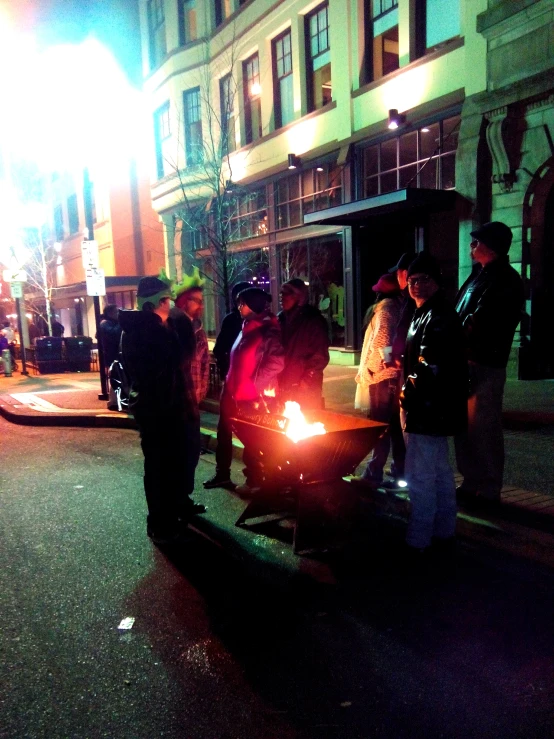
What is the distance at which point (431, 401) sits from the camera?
3918mm

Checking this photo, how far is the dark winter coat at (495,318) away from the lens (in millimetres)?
4410

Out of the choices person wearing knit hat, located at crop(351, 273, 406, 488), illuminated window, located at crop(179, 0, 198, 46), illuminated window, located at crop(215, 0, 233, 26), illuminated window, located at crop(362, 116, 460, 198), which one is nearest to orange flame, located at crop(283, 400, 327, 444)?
person wearing knit hat, located at crop(351, 273, 406, 488)

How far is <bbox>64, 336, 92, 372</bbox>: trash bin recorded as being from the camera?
18656 mm

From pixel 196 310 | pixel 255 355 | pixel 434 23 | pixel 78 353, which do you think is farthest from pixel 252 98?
pixel 255 355

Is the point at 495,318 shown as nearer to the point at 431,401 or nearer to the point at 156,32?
the point at 431,401

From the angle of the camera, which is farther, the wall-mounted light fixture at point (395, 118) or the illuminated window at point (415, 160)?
the wall-mounted light fixture at point (395, 118)

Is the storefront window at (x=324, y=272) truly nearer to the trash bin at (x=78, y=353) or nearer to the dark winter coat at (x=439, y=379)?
the trash bin at (x=78, y=353)

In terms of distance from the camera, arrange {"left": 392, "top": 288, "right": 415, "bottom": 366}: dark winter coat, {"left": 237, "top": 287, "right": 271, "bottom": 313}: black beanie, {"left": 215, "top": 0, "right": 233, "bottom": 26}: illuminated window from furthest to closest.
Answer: {"left": 215, "top": 0, "right": 233, "bottom": 26}: illuminated window, {"left": 237, "top": 287, "right": 271, "bottom": 313}: black beanie, {"left": 392, "top": 288, "right": 415, "bottom": 366}: dark winter coat

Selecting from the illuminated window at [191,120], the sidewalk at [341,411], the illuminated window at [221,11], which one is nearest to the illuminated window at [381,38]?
the illuminated window at [221,11]

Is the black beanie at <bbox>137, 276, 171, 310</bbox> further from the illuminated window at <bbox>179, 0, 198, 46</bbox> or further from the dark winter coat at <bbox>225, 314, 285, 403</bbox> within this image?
the illuminated window at <bbox>179, 0, 198, 46</bbox>

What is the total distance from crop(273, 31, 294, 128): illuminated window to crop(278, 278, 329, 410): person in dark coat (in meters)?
12.2

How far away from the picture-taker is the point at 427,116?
1212 centimetres

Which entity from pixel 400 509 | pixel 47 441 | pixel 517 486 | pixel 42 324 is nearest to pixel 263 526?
pixel 400 509

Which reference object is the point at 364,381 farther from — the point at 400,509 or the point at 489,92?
the point at 489,92
